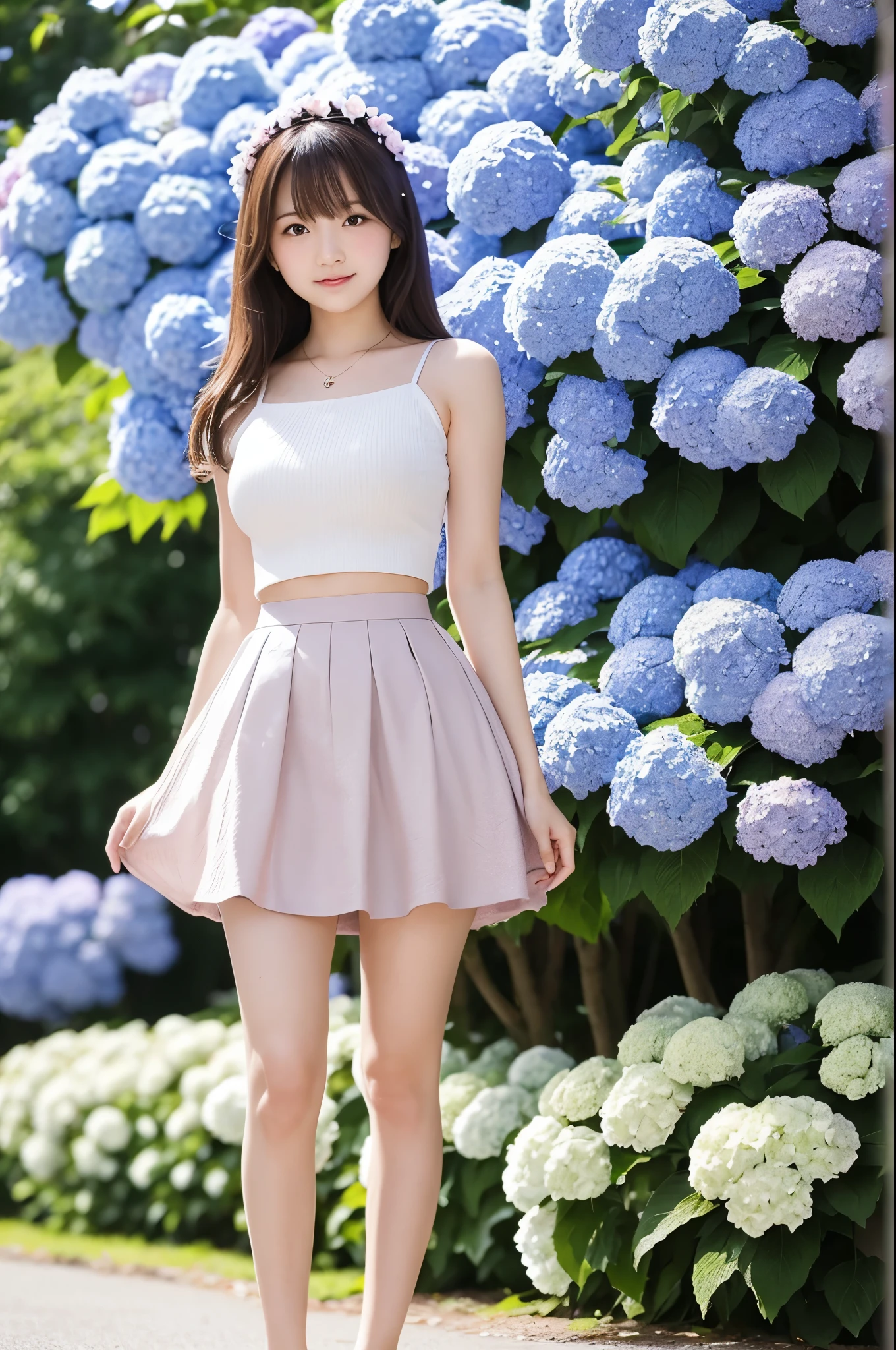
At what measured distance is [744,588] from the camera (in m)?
2.70

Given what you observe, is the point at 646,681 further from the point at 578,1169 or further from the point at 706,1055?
the point at 578,1169

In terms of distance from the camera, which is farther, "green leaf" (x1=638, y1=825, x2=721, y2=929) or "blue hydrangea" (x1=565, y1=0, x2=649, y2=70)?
"blue hydrangea" (x1=565, y1=0, x2=649, y2=70)

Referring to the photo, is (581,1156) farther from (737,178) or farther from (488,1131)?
(737,178)

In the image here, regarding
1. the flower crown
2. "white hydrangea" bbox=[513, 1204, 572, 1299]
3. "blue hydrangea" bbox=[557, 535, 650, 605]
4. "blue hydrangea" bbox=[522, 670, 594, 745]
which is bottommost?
"white hydrangea" bbox=[513, 1204, 572, 1299]

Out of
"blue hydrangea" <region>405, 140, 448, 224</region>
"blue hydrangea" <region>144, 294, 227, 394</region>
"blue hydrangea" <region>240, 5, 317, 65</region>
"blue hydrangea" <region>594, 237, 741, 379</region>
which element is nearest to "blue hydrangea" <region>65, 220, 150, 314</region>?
"blue hydrangea" <region>144, 294, 227, 394</region>

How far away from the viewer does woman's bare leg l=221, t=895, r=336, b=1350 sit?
2.14 metres

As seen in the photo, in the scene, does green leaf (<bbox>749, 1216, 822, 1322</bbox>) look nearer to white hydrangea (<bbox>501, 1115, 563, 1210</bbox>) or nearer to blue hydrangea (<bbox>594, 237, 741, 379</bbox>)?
white hydrangea (<bbox>501, 1115, 563, 1210</bbox>)

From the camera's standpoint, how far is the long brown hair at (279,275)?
2.34 metres

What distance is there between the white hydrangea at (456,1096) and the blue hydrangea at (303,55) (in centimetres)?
236

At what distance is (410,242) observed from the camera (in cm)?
245

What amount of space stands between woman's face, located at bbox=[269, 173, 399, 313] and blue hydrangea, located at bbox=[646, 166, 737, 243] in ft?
2.03

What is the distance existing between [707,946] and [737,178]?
1593mm

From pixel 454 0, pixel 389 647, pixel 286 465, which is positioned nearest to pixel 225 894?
pixel 389 647

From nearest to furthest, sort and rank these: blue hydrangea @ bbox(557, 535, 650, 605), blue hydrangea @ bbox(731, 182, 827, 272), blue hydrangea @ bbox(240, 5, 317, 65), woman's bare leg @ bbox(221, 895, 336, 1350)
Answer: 1. woman's bare leg @ bbox(221, 895, 336, 1350)
2. blue hydrangea @ bbox(731, 182, 827, 272)
3. blue hydrangea @ bbox(557, 535, 650, 605)
4. blue hydrangea @ bbox(240, 5, 317, 65)
